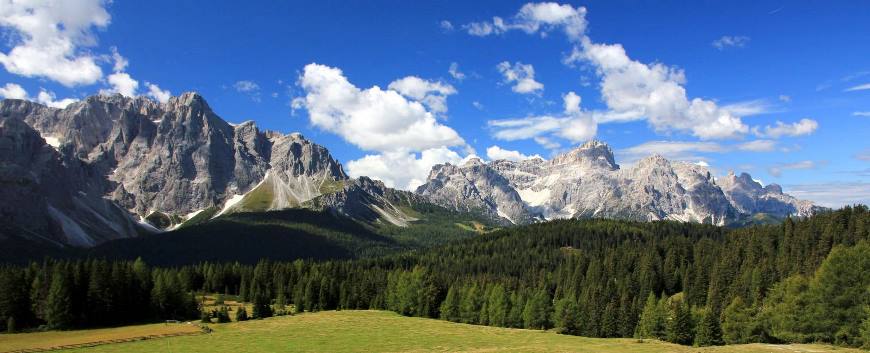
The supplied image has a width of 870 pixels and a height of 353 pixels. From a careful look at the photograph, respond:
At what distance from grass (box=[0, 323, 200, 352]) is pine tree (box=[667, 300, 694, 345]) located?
248 ft

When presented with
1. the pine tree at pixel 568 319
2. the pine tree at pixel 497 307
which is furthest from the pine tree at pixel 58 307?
the pine tree at pixel 568 319

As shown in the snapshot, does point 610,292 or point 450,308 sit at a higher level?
point 610,292

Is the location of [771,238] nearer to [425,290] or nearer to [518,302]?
[518,302]

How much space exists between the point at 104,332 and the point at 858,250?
115200 mm

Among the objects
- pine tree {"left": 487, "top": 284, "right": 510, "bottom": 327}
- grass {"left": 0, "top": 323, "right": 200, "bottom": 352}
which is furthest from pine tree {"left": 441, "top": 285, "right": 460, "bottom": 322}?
grass {"left": 0, "top": 323, "right": 200, "bottom": 352}

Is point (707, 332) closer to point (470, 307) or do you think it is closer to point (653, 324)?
point (653, 324)

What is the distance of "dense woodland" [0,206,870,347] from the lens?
81.1 meters

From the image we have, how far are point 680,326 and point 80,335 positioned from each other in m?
94.3

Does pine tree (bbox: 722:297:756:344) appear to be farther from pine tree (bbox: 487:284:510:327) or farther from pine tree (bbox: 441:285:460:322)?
pine tree (bbox: 441:285:460:322)

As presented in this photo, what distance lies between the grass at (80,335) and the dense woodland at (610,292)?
6.80m

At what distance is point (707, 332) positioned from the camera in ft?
290

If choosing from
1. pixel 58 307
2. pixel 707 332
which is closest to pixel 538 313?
pixel 707 332

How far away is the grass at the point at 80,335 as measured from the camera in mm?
82688

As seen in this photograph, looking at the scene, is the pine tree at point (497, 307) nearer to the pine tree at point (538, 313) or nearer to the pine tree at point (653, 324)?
the pine tree at point (538, 313)
